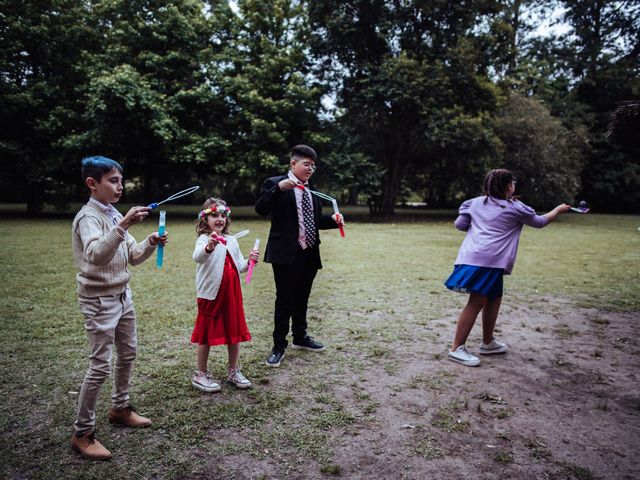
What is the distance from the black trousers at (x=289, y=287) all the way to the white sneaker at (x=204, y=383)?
32.4 inches

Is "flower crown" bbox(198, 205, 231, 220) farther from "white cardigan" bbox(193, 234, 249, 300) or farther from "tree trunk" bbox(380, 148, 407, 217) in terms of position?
"tree trunk" bbox(380, 148, 407, 217)

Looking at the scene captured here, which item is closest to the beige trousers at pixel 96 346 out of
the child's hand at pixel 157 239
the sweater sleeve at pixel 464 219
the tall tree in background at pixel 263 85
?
the child's hand at pixel 157 239

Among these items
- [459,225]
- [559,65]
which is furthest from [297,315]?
[559,65]

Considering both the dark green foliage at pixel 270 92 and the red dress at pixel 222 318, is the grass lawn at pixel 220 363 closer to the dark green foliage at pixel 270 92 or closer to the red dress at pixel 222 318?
the red dress at pixel 222 318

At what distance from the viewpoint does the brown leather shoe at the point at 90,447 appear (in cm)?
281

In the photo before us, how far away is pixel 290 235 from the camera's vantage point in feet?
14.6

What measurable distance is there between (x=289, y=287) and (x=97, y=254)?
2130 mm

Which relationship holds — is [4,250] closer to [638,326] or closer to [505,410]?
[505,410]

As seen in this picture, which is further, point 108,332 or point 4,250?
point 4,250

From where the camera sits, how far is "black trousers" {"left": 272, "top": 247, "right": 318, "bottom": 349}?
448 cm

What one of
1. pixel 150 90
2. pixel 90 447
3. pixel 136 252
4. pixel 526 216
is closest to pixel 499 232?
pixel 526 216

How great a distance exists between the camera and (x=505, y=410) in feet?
11.8

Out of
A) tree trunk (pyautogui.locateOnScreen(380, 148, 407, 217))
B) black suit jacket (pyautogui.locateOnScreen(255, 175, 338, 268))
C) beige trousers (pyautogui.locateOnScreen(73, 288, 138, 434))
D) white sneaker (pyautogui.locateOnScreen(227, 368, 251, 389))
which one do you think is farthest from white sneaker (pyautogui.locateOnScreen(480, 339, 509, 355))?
tree trunk (pyautogui.locateOnScreen(380, 148, 407, 217))

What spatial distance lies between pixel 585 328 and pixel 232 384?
4702mm
